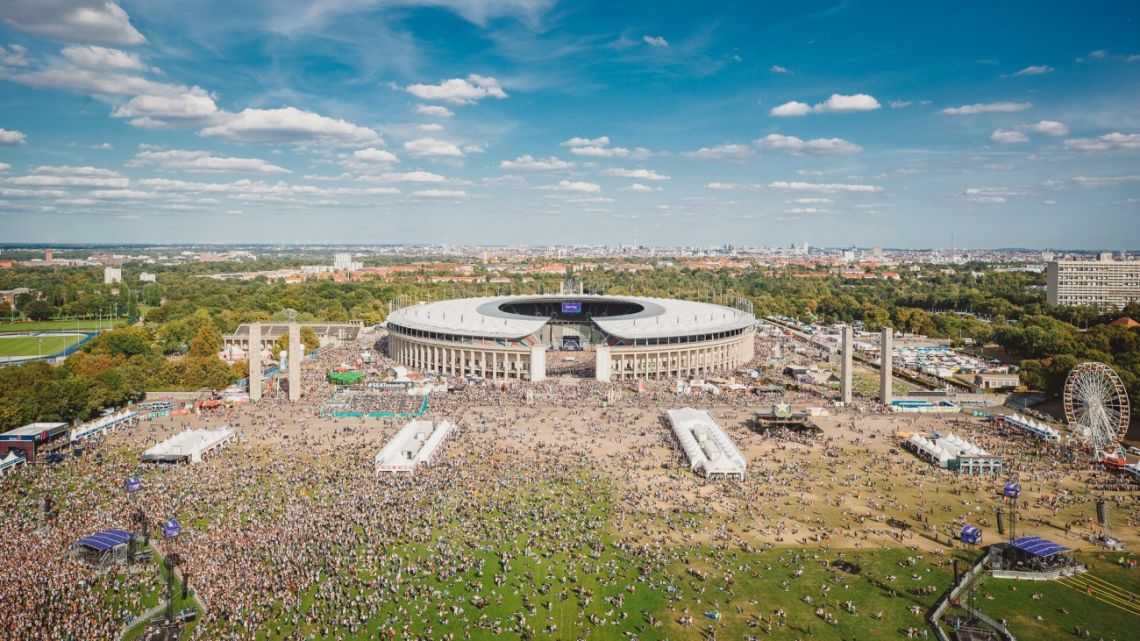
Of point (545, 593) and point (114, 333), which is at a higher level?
point (114, 333)

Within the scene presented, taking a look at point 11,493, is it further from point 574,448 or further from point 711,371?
point 711,371

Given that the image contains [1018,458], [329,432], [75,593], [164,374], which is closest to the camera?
[75,593]

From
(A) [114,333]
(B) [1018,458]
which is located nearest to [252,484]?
(B) [1018,458]

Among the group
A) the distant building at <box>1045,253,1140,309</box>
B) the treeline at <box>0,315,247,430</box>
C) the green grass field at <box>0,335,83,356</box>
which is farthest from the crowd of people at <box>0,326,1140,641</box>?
the distant building at <box>1045,253,1140,309</box>

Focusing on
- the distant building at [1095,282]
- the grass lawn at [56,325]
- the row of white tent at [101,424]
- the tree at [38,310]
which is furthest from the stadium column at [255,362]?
the distant building at [1095,282]

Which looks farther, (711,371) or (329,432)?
(711,371)

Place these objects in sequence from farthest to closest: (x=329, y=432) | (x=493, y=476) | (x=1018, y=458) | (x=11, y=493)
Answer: (x=329, y=432)
(x=1018, y=458)
(x=493, y=476)
(x=11, y=493)

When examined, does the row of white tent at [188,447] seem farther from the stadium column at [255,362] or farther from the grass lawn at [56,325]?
the grass lawn at [56,325]
